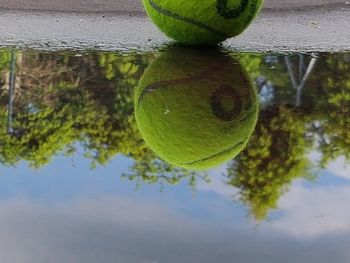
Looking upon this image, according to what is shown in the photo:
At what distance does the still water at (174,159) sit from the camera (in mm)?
3242

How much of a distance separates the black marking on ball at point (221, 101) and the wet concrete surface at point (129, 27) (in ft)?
5.99

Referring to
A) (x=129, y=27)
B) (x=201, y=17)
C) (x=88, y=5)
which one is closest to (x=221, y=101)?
(x=201, y=17)

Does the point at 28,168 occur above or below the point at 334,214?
above

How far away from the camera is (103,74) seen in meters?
6.02

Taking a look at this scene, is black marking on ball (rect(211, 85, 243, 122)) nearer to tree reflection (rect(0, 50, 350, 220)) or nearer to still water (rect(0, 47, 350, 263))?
still water (rect(0, 47, 350, 263))

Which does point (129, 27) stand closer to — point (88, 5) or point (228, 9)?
point (88, 5)

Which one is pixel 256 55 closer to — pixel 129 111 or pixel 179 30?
pixel 179 30

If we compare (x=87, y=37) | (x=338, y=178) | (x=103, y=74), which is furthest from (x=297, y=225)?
(x=87, y=37)

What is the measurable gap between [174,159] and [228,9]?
257 centimetres

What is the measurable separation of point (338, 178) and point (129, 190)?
1.26 metres

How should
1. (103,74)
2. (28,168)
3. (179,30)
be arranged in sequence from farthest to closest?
(179,30) → (103,74) → (28,168)

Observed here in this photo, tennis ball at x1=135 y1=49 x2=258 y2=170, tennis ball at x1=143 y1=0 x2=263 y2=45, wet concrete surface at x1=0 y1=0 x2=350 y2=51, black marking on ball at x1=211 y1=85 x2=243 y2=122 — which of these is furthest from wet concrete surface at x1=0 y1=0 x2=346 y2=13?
black marking on ball at x1=211 y1=85 x2=243 y2=122

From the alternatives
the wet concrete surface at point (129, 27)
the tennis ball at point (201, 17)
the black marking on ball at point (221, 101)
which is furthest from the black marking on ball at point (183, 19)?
the black marking on ball at point (221, 101)

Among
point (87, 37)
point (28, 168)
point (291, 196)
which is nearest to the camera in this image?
point (291, 196)
